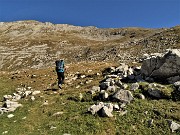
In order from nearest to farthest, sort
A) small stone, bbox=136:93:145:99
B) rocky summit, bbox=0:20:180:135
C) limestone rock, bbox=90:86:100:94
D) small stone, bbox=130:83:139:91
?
rocky summit, bbox=0:20:180:135
small stone, bbox=136:93:145:99
small stone, bbox=130:83:139:91
limestone rock, bbox=90:86:100:94

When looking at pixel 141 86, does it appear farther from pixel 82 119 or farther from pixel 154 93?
pixel 82 119

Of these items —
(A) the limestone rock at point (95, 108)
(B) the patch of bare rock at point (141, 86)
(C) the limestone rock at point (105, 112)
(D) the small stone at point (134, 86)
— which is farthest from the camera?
(D) the small stone at point (134, 86)

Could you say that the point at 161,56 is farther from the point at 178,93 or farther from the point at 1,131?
the point at 1,131

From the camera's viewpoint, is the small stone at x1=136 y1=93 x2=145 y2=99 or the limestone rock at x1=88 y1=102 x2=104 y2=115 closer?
the limestone rock at x1=88 y1=102 x2=104 y2=115

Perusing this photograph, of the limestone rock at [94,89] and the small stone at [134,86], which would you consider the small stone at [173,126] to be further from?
the limestone rock at [94,89]

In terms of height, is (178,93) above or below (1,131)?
above

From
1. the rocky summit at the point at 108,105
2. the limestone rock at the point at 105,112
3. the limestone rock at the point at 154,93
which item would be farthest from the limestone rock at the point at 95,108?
the limestone rock at the point at 154,93

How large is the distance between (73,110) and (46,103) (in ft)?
10.5

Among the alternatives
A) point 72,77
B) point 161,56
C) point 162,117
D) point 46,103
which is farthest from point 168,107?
point 72,77

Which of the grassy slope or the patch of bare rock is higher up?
the patch of bare rock

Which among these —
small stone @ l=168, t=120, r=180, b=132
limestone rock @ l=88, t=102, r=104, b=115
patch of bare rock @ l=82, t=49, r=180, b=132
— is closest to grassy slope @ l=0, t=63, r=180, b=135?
small stone @ l=168, t=120, r=180, b=132

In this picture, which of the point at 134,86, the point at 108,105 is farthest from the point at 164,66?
the point at 108,105

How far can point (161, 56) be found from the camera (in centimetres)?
2567

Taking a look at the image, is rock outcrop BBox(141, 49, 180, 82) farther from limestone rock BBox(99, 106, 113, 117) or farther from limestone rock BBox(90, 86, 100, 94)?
limestone rock BBox(99, 106, 113, 117)
